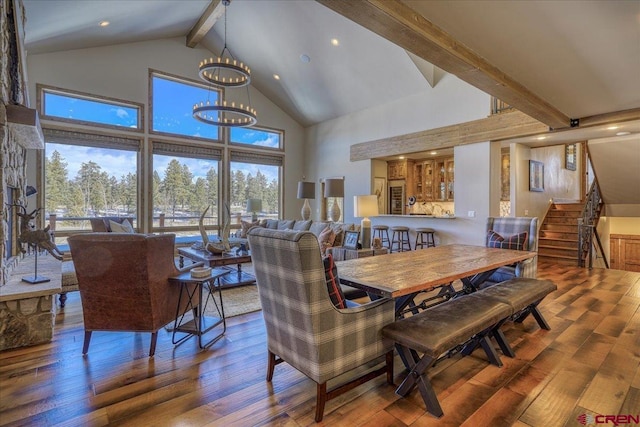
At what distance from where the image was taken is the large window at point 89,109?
598cm

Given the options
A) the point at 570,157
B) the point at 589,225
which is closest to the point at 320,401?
the point at 589,225

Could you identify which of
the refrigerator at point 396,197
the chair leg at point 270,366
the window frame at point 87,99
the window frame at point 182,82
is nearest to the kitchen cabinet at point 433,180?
the refrigerator at point 396,197

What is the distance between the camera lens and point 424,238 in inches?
266

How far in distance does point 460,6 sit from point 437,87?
4.96m

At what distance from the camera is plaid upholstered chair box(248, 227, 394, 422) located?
163cm

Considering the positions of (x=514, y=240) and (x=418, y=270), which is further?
(x=514, y=240)

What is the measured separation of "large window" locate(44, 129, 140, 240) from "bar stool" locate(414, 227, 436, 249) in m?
6.25

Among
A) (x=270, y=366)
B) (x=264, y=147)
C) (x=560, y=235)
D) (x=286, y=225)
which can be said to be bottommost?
(x=270, y=366)

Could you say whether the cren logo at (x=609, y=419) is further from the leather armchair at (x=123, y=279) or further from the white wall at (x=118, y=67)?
the white wall at (x=118, y=67)

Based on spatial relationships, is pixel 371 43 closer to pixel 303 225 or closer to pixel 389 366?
pixel 303 225

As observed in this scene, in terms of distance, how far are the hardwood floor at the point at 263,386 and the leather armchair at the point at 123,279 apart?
293 millimetres

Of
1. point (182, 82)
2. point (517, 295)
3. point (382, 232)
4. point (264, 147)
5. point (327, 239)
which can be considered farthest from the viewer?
point (264, 147)

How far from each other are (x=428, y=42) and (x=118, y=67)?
6.98 m

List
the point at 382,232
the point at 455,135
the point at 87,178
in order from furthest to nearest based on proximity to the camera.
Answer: the point at 382,232, the point at 87,178, the point at 455,135
